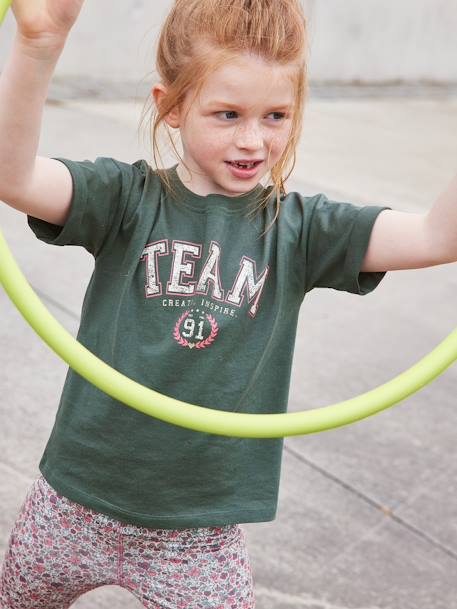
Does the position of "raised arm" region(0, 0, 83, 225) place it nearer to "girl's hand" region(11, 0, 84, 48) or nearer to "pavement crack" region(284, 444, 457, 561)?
"girl's hand" region(11, 0, 84, 48)

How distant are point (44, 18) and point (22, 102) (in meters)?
0.13

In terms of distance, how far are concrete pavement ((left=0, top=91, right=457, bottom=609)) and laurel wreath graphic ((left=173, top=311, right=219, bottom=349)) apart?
120 cm

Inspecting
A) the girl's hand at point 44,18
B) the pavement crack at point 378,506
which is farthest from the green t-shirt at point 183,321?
the pavement crack at point 378,506

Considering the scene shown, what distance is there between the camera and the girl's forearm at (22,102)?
154cm

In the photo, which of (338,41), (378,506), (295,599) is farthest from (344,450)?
(338,41)

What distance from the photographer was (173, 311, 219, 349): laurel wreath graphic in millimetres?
1836

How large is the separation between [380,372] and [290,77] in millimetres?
2639

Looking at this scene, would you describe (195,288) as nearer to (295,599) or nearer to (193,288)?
(193,288)

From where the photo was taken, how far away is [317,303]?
197 inches

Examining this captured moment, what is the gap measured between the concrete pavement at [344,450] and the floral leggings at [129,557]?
2.75 feet

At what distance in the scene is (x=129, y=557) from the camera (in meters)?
1.94

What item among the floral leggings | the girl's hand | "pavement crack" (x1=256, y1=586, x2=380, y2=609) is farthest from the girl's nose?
"pavement crack" (x1=256, y1=586, x2=380, y2=609)

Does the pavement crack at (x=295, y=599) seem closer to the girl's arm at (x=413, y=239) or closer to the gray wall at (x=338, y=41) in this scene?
the girl's arm at (x=413, y=239)

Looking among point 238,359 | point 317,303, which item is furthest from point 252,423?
point 317,303
